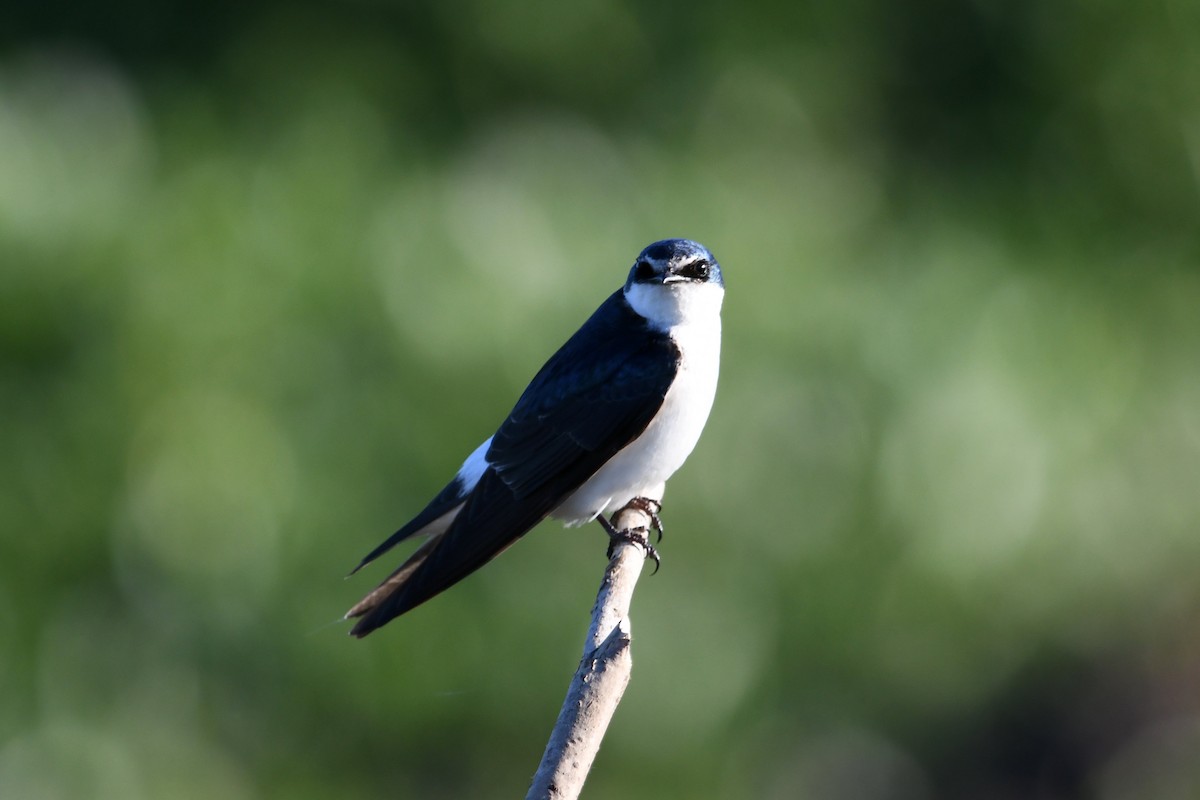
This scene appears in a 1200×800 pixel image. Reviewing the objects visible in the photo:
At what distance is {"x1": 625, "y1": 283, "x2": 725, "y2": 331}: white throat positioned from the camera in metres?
2.27

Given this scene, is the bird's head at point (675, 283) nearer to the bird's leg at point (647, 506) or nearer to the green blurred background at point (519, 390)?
the bird's leg at point (647, 506)

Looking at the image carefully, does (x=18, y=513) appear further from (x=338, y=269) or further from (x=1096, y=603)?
(x=1096, y=603)

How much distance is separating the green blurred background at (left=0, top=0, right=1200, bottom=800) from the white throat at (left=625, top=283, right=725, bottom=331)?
1349 millimetres

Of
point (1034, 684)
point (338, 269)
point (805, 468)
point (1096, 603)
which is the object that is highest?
point (338, 269)

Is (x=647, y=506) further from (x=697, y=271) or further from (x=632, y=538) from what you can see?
(x=697, y=271)

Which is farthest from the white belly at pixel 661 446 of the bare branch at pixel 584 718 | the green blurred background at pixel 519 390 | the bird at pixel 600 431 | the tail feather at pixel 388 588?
the green blurred background at pixel 519 390

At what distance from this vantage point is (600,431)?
2.14 meters

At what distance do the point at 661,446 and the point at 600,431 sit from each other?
9 centimetres

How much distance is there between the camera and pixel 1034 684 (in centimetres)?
477

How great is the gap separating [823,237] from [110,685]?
2.41 meters

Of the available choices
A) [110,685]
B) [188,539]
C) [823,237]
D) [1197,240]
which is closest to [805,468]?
[823,237]

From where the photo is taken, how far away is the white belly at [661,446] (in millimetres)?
2141

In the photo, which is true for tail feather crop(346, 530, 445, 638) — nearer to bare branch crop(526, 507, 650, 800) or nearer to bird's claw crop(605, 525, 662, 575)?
bird's claw crop(605, 525, 662, 575)

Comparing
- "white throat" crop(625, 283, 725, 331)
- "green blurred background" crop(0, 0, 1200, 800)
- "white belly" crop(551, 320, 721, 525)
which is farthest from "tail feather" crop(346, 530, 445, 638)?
"green blurred background" crop(0, 0, 1200, 800)
